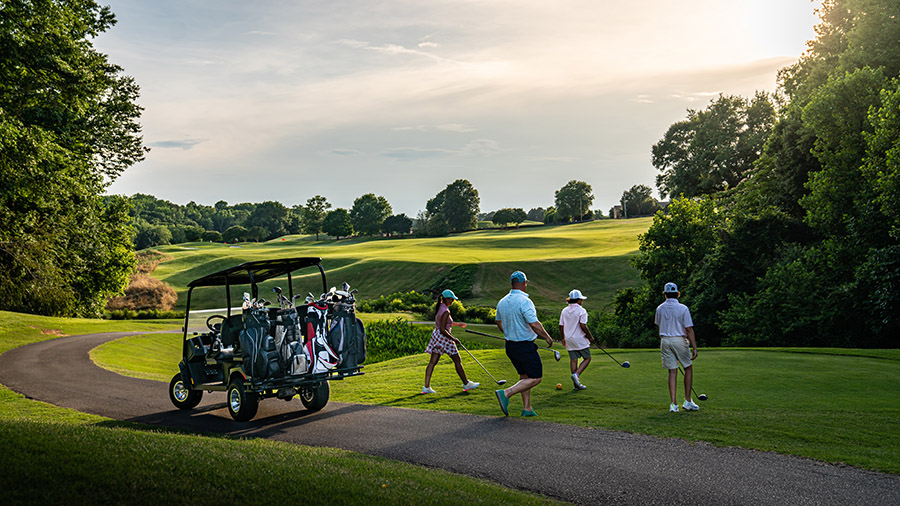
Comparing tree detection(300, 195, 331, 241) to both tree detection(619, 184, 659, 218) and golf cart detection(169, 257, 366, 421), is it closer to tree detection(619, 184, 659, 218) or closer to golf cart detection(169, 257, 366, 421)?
tree detection(619, 184, 659, 218)

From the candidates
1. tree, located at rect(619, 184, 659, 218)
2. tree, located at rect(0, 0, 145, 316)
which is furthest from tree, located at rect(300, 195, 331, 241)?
tree, located at rect(0, 0, 145, 316)

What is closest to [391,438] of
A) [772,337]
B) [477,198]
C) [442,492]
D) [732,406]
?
[442,492]

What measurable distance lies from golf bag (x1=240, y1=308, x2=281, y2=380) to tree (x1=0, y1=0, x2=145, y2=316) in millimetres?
17759

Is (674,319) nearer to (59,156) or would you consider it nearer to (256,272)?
(256,272)

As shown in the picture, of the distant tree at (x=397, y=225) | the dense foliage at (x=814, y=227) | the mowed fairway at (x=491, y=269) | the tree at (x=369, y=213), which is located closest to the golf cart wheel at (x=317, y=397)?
the dense foliage at (x=814, y=227)

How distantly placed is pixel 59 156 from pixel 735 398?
2694 cm

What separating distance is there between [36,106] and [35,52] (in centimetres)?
409

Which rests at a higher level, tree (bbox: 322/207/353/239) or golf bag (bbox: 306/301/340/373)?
tree (bbox: 322/207/353/239)

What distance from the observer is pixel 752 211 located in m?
36.8

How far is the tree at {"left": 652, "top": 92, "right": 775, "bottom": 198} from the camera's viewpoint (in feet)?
177

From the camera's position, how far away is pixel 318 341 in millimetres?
11039

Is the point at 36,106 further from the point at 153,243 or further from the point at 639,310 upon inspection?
the point at 153,243

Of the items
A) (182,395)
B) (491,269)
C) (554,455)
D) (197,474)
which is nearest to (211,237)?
(491,269)

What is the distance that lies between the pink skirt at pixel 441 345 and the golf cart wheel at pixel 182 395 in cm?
493
